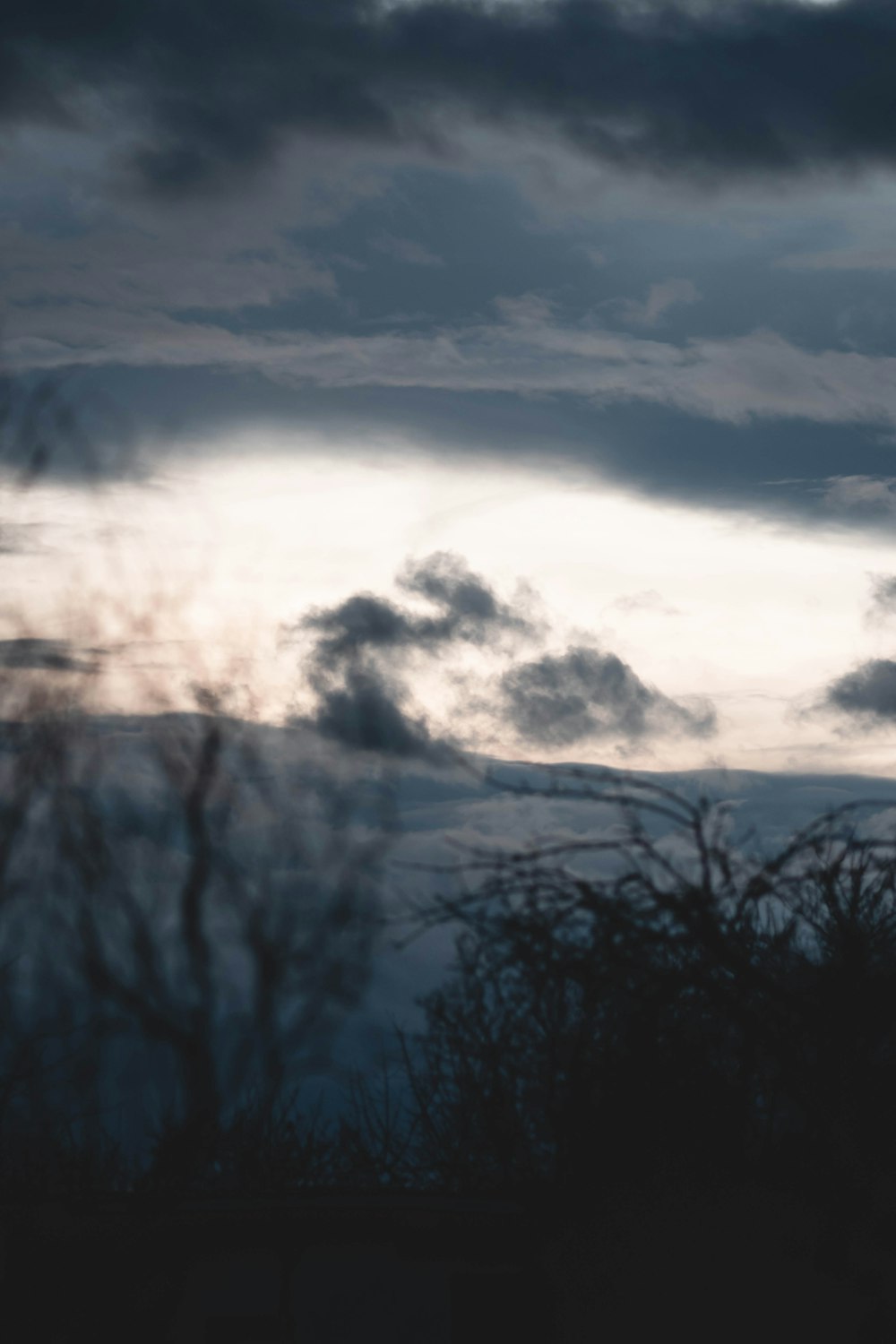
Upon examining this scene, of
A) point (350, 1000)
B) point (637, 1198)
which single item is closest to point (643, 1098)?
point (637, 1198)

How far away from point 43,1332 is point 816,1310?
475cm

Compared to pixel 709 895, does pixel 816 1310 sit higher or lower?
lower

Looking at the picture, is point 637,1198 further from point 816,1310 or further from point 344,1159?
point 344,1159

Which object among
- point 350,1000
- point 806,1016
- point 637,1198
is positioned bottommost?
point 350,1000

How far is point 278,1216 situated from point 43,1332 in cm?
158

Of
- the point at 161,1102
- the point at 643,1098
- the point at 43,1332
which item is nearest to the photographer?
the point at 643,1098

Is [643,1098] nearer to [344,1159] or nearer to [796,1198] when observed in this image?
[796,1198]

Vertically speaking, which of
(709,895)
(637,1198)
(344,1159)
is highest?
(709,895)

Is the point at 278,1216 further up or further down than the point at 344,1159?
further up

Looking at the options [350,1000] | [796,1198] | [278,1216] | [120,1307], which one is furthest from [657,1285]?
[350,1000]

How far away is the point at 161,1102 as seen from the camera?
17.3 meters

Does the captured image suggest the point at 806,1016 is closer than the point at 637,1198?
Yes

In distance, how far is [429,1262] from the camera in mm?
7762

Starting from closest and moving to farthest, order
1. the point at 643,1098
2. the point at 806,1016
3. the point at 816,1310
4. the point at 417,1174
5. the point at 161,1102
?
the point at 806,1016 < the point at 816,1310 < the point at 643,1098 < the point at 417,1174 < the point at 161,1102
